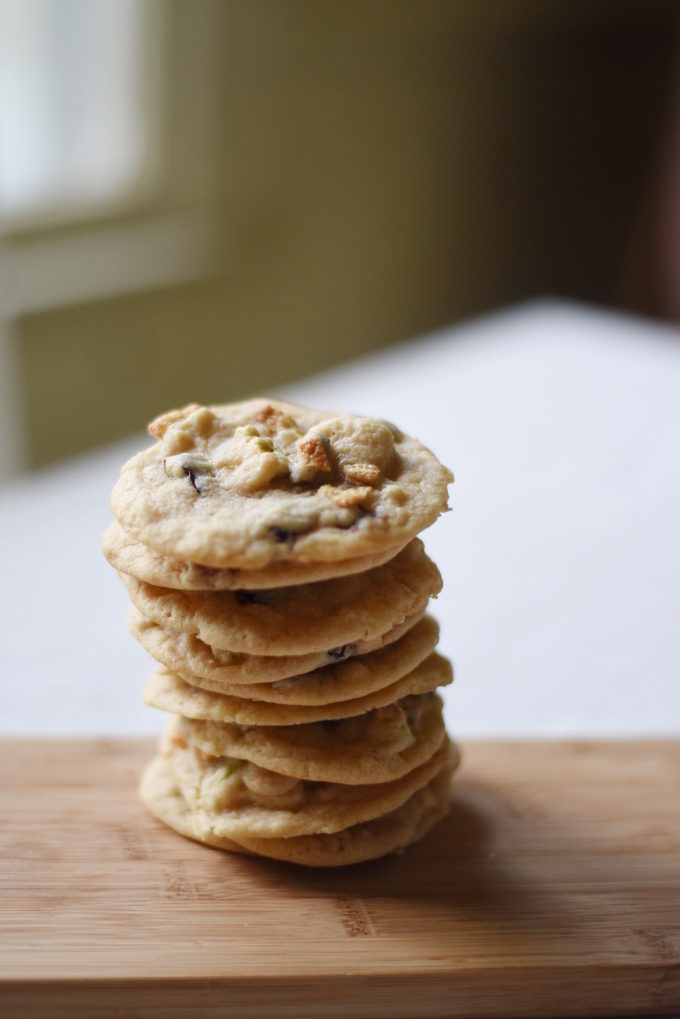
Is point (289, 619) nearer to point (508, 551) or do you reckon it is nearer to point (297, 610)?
point (297, 610)

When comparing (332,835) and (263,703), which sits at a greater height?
(263,703)

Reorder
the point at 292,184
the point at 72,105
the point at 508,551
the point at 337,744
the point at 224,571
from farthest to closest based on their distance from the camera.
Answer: the point at 292,184 < the point at 72,105 < the point at 508,551 < the point at 337,744 < the point at 224,571

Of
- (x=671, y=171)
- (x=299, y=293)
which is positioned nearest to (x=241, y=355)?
(x=299, y=293)

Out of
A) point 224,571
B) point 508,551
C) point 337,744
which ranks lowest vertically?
point 508,551

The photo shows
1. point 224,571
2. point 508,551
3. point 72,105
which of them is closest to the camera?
point 224,571

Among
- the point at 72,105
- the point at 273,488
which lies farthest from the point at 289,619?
the point at 72,105

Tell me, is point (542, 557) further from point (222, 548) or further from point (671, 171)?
point (671, 171)

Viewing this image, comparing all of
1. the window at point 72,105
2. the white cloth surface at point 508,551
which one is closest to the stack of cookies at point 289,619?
the white cloth surface at point 508,551

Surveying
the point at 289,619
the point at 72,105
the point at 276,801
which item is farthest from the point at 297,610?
the point at 72,105

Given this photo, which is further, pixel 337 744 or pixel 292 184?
pixel 292 184

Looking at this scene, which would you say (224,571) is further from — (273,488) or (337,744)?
(337,744)
